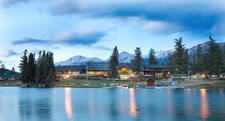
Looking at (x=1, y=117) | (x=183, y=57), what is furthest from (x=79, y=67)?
(x=1, y=117)

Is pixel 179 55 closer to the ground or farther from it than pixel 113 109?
farther from it

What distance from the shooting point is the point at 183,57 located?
10669cm

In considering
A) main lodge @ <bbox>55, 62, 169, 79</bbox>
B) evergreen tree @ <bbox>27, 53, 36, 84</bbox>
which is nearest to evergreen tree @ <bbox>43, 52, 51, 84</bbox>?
evergreen tree @ <bbox>27, 53, 36, 84</bbox>

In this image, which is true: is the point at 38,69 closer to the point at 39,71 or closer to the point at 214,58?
the point at 39,71

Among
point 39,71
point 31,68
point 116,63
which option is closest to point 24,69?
point 31,68

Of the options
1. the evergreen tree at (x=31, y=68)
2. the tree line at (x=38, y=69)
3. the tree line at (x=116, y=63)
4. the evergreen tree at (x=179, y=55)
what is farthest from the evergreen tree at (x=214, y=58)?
the evergreen tree at (x=31, y=68)

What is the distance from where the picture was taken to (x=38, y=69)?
11206 cm

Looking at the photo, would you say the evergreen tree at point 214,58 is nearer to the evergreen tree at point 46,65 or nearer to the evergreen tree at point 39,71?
the evergreen tree at point 46,65

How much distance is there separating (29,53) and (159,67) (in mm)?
85815

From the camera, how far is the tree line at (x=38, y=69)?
110 metres

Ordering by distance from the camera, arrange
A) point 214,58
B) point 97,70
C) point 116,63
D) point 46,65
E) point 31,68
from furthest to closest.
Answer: point 97,70, point 116,63, point 31,68, point 46,65, point 214,58

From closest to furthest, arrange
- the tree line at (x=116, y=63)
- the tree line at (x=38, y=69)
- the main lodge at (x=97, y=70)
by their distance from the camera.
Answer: the tree line at (x=38, y=69) → the tree line at (x=116, y=63) → the main lodge at (x=97, y=70)

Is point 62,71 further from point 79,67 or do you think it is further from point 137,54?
point 137,54

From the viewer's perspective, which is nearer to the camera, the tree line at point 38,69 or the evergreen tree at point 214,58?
the evergreen tree at point 214,58
